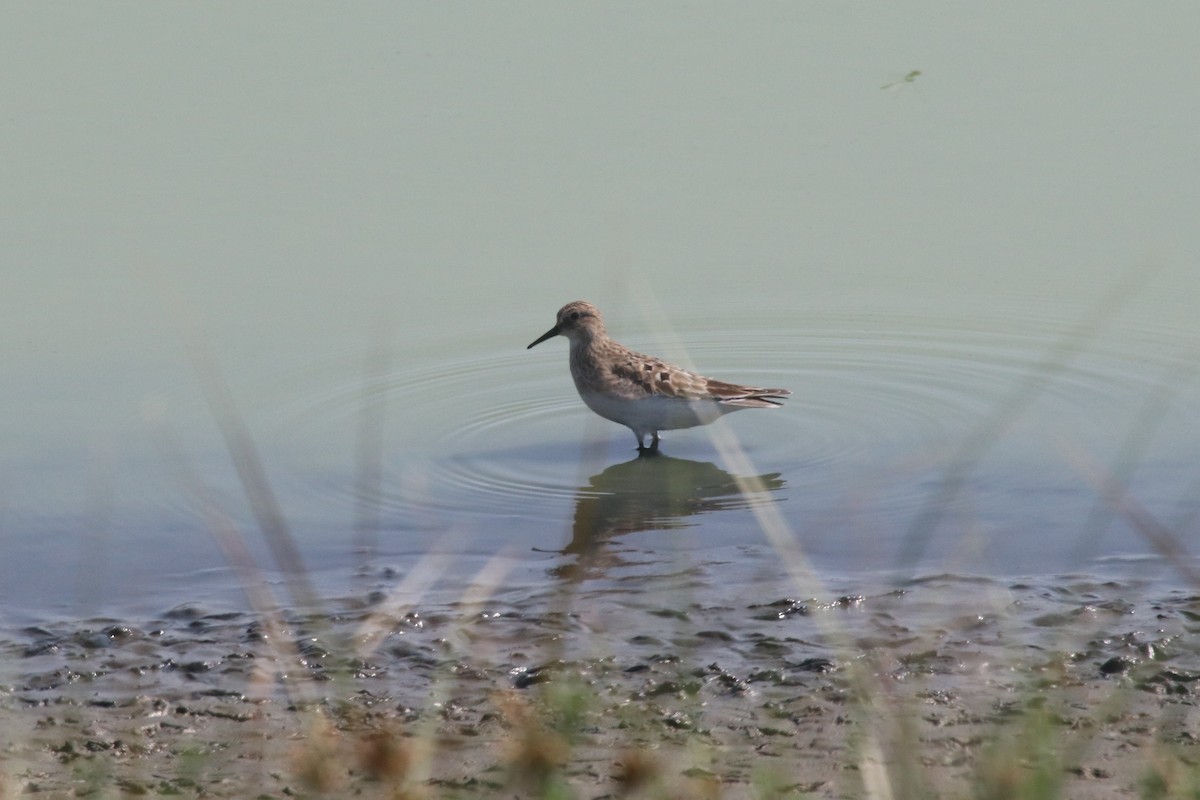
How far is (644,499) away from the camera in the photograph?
9445mm

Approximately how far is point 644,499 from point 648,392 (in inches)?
46.9

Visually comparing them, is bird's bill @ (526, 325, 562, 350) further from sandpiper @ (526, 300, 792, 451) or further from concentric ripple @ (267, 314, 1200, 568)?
concentric ripple @ (267, 314, 1200, 568)

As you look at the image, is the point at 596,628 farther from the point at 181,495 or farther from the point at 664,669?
the point at 181,495

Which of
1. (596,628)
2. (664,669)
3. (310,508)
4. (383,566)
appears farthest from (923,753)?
(310,508)

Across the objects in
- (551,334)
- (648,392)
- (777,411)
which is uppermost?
(551,334)

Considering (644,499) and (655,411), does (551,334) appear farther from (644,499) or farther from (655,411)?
(644,499)

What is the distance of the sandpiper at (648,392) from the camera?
34.1 ft

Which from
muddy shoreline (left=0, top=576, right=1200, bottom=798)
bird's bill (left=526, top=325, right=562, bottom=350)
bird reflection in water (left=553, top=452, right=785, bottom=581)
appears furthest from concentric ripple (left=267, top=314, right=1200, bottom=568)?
muddy shoreline (left=0, top=576, right=1200, bottom=798)

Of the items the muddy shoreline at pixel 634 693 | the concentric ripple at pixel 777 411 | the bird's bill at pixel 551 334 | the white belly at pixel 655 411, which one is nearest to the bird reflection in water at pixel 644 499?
the concentric ripple at pixel 777 411

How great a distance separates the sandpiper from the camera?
10.4m

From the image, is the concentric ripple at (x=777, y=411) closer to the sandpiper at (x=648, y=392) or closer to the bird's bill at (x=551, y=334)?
the sandpiper at (x=648, y=392)

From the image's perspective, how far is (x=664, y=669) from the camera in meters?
6.54

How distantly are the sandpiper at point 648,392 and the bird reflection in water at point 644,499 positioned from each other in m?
0.26

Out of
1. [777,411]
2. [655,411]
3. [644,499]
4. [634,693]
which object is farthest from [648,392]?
[634,693]
